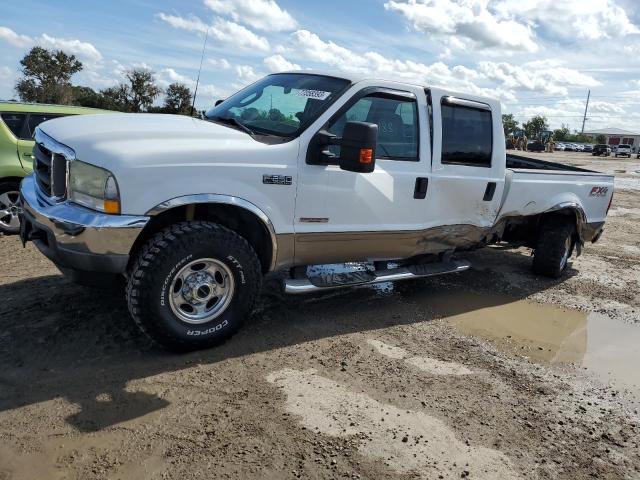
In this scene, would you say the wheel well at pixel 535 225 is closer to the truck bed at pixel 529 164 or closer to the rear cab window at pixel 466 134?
the truck bed at pixel 529 164

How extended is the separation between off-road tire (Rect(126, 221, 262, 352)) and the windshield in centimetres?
101

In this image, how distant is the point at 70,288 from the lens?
191 inches

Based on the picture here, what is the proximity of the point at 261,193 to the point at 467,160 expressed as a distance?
232cm

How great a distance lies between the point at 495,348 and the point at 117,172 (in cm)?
320

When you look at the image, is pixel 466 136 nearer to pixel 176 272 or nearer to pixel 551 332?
pixel 551 332

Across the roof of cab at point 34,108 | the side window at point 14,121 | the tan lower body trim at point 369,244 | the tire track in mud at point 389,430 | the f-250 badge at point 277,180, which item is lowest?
the tire track in mud at point 389,430

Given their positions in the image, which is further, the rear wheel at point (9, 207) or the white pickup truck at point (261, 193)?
the rear wheel at point (9, 207)

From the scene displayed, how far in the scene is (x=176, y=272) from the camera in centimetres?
359

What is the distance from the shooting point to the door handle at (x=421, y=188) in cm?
475

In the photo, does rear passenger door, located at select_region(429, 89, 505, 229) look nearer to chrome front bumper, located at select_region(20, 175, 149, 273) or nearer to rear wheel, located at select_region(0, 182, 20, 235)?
chrome front bumper, located at select_region(20, 175, 149, 273)

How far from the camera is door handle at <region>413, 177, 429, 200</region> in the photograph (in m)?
4.75

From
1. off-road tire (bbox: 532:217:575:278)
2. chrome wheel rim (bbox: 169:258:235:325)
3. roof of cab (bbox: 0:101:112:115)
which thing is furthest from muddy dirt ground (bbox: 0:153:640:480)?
roof of cab (bbox: 0:101:112:115)

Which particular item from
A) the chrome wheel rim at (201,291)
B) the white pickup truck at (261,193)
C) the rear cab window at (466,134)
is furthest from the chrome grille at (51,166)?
the rear cab window at (466,134)

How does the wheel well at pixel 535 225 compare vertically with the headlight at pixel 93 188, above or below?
below
